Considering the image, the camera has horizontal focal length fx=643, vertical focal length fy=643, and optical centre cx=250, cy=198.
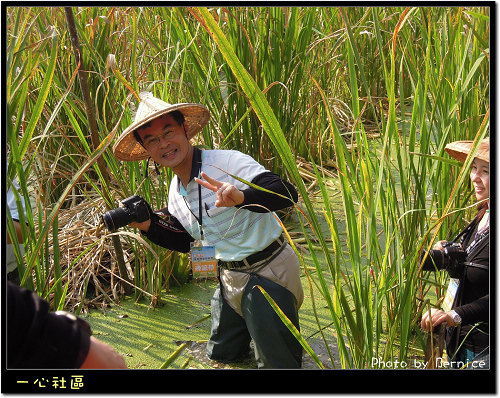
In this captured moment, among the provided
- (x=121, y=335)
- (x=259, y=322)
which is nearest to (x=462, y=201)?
(x=259, y=322)

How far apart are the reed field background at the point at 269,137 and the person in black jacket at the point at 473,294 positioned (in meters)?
0.06

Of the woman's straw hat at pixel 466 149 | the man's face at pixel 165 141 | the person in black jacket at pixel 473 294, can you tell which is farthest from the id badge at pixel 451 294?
the man's face at pixel 165 141

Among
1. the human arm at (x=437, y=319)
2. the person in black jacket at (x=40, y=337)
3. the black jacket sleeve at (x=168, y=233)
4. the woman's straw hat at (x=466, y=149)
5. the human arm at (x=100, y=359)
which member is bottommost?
the human arm at (x=437, y=319)

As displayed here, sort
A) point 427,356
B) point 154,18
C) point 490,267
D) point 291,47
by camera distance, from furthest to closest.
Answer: point 154,18, point 291,47, point 427,356, point 490,267

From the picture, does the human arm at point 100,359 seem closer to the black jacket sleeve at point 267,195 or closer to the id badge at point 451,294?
the black jacket sleeve at point 267,195

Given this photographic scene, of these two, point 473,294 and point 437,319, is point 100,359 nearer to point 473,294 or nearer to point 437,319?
point 437,319

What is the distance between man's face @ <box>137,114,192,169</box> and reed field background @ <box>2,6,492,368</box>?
7.5 inches

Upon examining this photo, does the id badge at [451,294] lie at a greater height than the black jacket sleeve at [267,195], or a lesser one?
lesser

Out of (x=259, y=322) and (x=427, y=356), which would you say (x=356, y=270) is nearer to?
(x=427, y=356)

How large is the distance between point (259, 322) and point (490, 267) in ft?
2.57

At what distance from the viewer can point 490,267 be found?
5.11 feet

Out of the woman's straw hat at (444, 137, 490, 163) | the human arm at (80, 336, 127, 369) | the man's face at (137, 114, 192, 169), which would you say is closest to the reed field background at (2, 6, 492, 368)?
the woman's straw hat at (444, 137, 490, 163)

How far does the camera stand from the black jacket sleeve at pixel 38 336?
0.88 meters

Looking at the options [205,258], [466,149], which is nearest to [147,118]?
[205,258]
